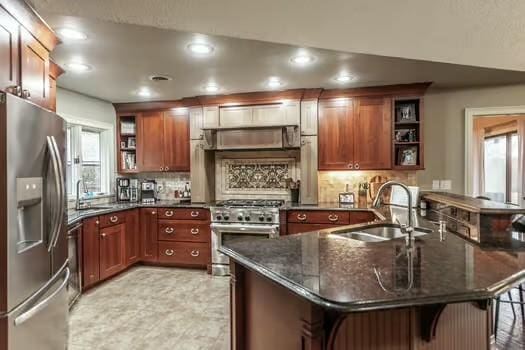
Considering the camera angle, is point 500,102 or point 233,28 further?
point 500,102

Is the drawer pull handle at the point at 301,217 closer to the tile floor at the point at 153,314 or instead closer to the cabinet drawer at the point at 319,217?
the cabinet drawer at the point at 319,217

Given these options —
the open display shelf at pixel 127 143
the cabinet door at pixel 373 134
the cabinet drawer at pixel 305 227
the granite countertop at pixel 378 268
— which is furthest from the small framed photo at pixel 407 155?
the open display shelf at pixel 127 143

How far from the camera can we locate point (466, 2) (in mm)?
1438

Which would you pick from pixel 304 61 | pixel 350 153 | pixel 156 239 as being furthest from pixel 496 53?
pixel 156 239

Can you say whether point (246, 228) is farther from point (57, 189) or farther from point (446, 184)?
point (446, 184)

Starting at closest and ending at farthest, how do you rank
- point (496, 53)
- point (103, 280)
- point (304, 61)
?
point (496, 53), point (304, 61), point (103, 280)

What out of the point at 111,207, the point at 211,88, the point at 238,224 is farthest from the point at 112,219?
the point at 211,88

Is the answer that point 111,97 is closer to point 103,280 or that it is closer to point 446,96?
point 103,280

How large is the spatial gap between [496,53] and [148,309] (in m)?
3.46

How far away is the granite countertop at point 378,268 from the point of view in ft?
3.78

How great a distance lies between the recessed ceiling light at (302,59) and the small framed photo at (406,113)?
5.58ft

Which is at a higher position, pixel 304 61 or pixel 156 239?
pixel 304 61

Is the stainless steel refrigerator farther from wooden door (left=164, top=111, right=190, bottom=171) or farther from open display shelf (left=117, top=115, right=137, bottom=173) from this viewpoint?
open display shelf (left=117, top=115, right=137, bottom=173)

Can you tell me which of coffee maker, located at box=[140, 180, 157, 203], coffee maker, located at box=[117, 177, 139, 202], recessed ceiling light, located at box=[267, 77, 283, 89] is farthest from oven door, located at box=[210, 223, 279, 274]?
recessed ceiling light, located at box=[267, 77, 283, 89]
